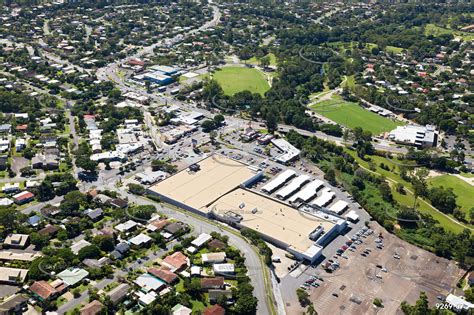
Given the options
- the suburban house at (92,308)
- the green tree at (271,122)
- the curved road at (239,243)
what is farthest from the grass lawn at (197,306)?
the green tree at (271,122)

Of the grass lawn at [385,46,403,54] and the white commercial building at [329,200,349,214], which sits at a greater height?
the white commercial building at [329,200,349,214]

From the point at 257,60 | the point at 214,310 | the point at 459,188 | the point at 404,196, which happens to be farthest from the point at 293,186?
the point at 257,60

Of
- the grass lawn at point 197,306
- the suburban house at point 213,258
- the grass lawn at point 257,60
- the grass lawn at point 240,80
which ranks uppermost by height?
the suburban house at point 213,258

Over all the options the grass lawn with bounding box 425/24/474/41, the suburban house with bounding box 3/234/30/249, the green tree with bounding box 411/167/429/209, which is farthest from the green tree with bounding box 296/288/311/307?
the grass lawn with bounding box 425/24/474/41

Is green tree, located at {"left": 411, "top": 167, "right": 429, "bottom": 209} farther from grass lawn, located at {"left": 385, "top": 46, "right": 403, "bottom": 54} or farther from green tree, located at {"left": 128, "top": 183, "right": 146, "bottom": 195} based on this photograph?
grass lawn, located at {"left": 385, "top": 46, "right": 403, "bottom": 54}

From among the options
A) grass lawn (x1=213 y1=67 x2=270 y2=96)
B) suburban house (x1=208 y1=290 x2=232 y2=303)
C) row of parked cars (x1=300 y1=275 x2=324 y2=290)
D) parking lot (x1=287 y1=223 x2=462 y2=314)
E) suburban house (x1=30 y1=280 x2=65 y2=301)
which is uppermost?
suburban house (x1=208 y1=290 x2=232 y2=303)

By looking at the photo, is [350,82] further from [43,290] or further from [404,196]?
[43,290]

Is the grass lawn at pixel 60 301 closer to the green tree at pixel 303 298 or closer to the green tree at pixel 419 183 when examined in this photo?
the green tree at pixel 303 298
